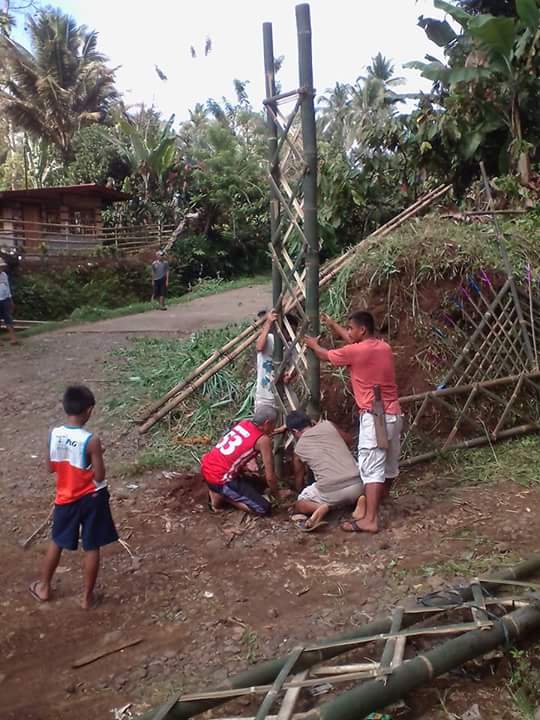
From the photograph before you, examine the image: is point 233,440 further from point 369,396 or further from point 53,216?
point 53,216

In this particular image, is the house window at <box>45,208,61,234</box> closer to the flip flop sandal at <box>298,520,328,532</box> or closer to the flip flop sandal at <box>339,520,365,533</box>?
the flip flop sandal at <box>298,520,328,532</box>

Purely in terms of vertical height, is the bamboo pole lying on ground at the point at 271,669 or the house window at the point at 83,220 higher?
the house window at the point at 83,220

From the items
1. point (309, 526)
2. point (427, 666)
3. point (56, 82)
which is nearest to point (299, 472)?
point (309, 526)

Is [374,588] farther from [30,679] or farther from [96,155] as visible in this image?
[96,155]

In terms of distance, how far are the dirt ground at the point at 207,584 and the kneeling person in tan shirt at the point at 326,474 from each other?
19 centimetres

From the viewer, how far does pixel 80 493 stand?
3541 millimetres

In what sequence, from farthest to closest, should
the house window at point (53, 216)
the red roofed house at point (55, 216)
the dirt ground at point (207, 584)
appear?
the house window at point (53, 216) < the red roofed house at point (55, 216) < the dirt ground at point (207, 584)

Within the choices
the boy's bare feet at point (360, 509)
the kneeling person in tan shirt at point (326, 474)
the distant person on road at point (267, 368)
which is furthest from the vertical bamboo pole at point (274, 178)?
the boy's bare feet at point (360, 509)

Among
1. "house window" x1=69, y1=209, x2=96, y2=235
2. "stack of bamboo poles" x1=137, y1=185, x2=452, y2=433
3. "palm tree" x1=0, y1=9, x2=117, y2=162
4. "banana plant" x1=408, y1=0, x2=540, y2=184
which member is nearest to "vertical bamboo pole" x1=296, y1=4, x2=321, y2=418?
"stack of bamboo poles" x1=137, y1=185, x2=452, y2=433

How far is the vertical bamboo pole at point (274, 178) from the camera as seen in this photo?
4613mm

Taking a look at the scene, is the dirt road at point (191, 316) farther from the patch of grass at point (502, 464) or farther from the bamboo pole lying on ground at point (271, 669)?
the bamboo pole lying on ground at point (271, 669)

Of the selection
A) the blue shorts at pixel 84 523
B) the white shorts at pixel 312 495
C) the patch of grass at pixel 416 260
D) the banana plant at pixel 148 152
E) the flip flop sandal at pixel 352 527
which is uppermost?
the banana plant at pixel 148 152

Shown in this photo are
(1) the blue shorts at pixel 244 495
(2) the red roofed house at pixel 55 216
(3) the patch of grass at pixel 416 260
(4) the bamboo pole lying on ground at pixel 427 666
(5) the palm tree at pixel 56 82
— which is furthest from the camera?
(5) the palm tree at pixel 56 82

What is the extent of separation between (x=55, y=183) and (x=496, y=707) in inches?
1072
